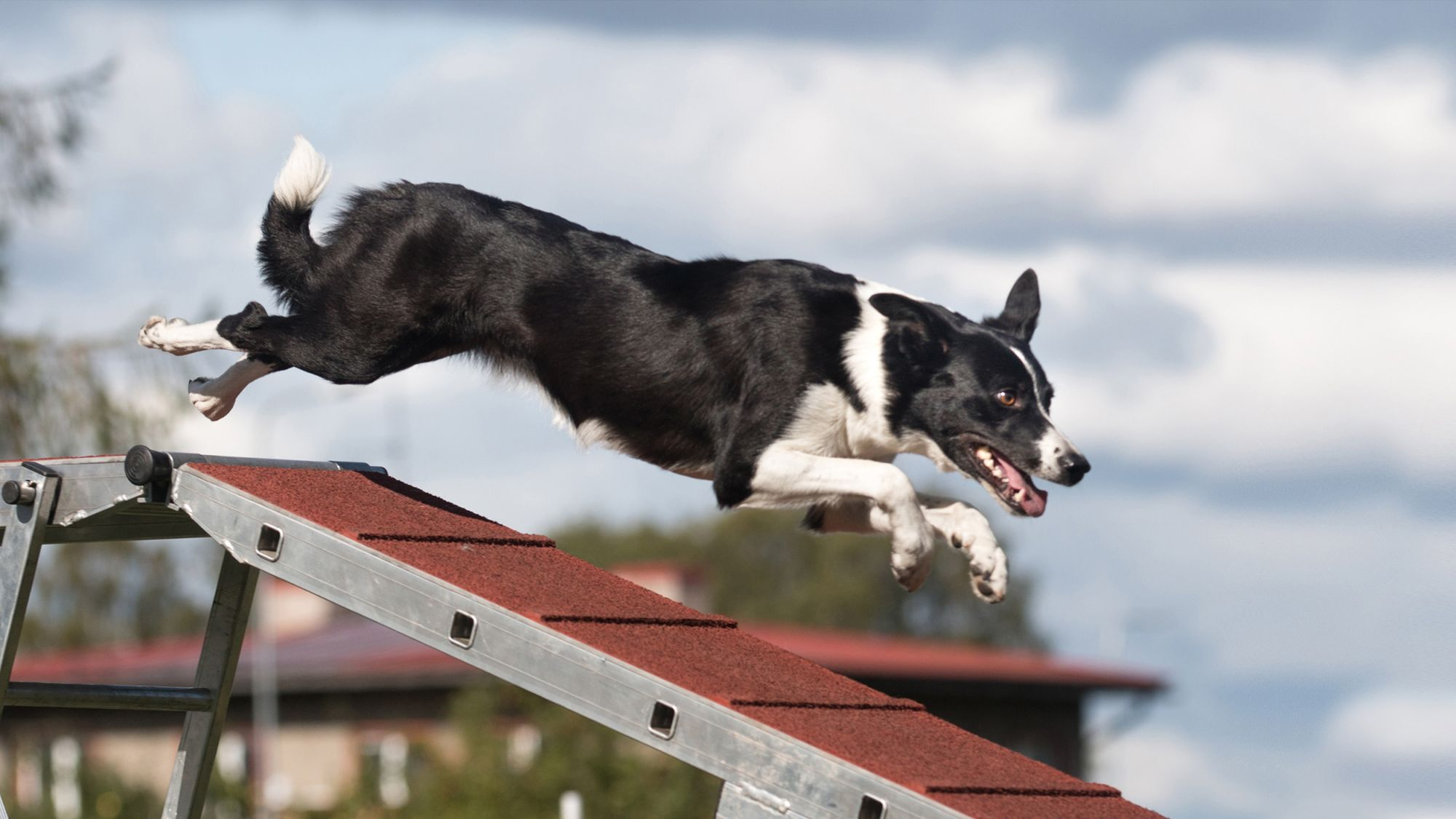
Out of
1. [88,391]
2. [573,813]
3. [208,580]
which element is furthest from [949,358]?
[208,580]

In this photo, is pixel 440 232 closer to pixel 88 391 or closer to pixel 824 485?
pixel 824 485

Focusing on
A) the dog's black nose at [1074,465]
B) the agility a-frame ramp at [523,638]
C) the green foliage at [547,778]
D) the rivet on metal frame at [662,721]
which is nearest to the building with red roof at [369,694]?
the green foliage at [547,778]

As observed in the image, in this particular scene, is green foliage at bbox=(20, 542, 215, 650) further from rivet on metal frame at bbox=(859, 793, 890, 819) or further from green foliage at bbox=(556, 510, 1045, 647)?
green foliage at bbox=(556, 510, 1045, 647)

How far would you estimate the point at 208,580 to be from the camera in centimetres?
1795

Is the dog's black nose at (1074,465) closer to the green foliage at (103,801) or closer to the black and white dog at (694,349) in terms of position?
the black and white dog at (694,349)

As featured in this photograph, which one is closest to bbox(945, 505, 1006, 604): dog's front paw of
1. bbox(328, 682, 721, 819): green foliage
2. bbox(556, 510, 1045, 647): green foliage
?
bbox(328, 682, 721, 819): green foliage

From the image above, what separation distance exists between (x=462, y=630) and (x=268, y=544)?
670mm

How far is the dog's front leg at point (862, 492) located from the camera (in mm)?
4617

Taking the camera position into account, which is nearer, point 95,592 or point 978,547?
point 978,547

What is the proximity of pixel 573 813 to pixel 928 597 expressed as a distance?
44933mm

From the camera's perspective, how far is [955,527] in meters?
4.84

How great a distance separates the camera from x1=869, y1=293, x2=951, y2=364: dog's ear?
4770 millimetres

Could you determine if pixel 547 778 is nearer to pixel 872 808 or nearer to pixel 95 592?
pixel 872 808

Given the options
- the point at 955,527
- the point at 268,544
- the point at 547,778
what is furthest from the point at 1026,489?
the point at 547,778
